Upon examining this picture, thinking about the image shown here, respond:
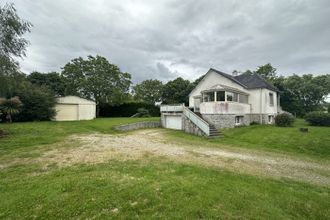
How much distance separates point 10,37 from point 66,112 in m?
14.0

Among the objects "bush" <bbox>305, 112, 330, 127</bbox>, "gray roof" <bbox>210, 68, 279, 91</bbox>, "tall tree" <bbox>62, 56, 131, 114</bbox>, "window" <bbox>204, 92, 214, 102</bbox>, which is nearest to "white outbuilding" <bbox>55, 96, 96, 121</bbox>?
"tall tree" <bbox>62, 56, 131, 114</bbox>

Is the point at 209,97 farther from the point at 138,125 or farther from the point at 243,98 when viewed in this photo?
the point at 138,125

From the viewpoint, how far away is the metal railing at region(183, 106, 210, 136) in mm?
14181

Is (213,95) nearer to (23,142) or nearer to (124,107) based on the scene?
(23,142)

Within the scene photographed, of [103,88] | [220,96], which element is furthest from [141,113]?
[220,96]

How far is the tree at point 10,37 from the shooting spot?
10.1 metres

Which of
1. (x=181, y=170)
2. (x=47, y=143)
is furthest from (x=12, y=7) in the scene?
(x=181, y=170)

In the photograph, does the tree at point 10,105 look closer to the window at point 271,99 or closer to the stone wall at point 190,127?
the stone wall at point 190,127

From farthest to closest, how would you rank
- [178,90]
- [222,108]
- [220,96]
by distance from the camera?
[178,90] < [220,96] < [222,108]

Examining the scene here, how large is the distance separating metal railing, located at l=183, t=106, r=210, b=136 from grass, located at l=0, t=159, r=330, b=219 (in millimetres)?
8648

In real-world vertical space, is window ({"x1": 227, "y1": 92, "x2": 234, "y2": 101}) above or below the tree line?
below

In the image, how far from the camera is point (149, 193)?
12.7 feet

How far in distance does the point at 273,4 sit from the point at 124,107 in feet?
82.2

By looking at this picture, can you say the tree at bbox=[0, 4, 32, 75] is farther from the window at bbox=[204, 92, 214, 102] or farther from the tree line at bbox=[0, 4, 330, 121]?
the window at bbox=[204, 92, 214, 102]
